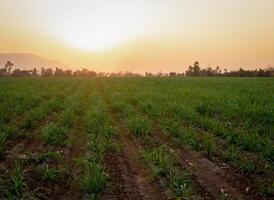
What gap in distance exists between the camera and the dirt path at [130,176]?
478cm

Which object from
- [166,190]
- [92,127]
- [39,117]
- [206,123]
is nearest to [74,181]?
[166,190]

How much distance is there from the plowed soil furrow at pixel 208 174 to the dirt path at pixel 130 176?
2.61 ft

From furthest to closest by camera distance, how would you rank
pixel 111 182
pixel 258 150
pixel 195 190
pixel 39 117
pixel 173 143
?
1. pixel 39 117
2. pixel 173 143
3. pixel 258 150
4. pixel 111 182
5. pixel 195 190

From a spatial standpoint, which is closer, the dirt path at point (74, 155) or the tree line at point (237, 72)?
the dirt path at point (74, 155)

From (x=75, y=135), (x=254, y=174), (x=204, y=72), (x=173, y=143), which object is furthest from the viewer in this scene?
(x=204, y=72)

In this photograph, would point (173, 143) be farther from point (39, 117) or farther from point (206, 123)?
point (39, 117)

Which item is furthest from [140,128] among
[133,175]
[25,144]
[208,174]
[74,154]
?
[208,174]

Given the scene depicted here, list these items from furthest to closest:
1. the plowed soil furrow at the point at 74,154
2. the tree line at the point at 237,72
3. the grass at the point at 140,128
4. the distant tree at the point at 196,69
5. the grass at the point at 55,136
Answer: the distant tree at the point at 196,69 < the tree line at the point at 237,72 < the grass at the point at 140,128 < the grass at the point at 55,136 < the plowed soil furrow at the point at 74,154

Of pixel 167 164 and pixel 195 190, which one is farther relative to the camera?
pixel 167 164

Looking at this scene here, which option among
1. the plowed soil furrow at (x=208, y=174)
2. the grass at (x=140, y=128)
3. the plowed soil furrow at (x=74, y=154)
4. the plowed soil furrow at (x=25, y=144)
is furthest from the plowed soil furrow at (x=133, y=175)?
the plowed soil furrow at (x=25, y=144)

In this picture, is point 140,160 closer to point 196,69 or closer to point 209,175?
point 209,175

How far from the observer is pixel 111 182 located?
16.9 feet

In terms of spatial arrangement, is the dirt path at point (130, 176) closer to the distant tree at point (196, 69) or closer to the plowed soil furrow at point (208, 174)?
the plowed soil furrow at point (208, 174)

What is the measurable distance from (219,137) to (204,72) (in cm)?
11046
